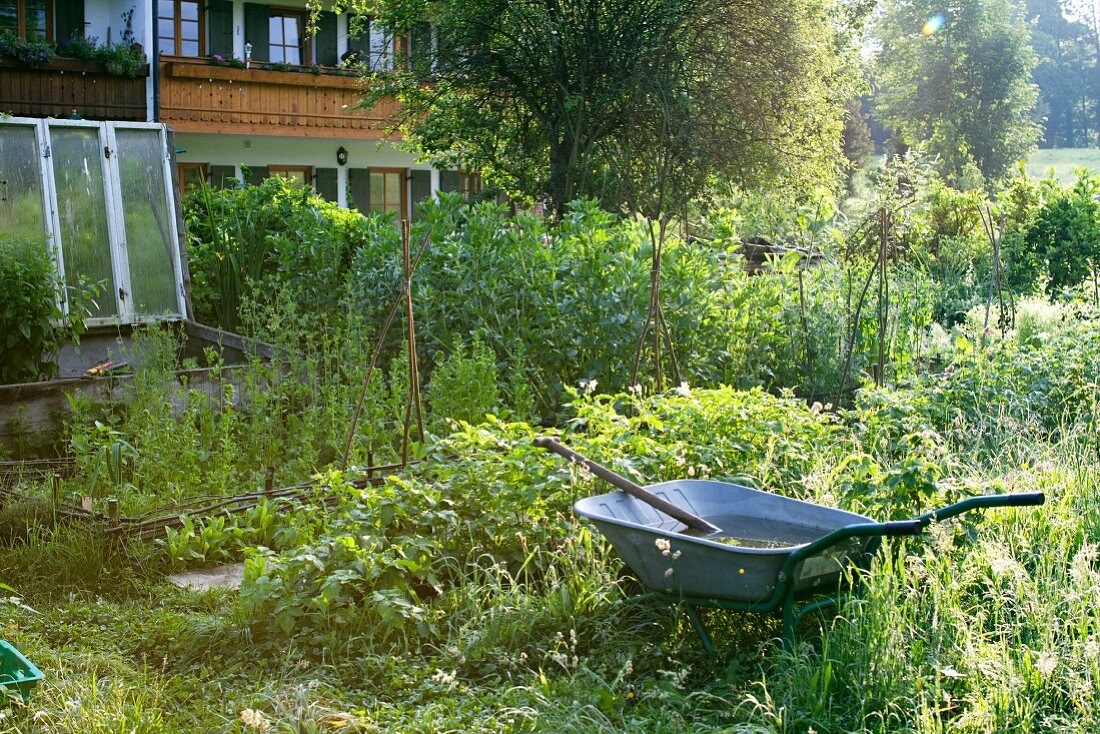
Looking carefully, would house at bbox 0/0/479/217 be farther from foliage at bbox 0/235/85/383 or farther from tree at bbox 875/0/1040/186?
tree at bbox 875/0/1040/186

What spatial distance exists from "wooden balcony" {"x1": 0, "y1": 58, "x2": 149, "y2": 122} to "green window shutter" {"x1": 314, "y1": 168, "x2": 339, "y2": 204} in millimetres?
4821

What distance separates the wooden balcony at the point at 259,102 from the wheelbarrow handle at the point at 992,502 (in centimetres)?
1901

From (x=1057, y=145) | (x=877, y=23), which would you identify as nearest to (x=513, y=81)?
(x=877, y=23)

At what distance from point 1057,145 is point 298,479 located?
77718mm

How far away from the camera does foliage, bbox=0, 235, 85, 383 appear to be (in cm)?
713

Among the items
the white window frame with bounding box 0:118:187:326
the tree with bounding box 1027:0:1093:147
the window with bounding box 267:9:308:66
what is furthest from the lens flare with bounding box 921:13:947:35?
the white window frame with bounding box 0:118:187:326

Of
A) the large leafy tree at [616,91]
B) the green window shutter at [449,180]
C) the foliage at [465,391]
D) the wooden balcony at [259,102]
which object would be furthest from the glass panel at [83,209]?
the green window shutter at [449,180]

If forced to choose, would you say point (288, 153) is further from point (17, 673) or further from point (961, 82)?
point (961, 82)

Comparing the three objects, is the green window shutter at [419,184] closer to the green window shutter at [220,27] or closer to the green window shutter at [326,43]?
the green window shutter at [326,43]

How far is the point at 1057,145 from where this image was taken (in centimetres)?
7400

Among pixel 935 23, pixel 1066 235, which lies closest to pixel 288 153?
pixel 1066 235

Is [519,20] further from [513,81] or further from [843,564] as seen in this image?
[843,564]

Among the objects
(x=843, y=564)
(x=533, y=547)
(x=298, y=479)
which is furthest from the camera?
(x=298, y=479)

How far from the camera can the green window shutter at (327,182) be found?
25.8m
